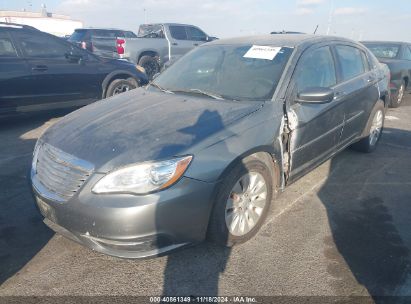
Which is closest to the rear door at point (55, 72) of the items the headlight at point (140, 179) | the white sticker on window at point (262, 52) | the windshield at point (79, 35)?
the white sticker on window at point (262, 52)

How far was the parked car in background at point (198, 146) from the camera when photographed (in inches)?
88.4

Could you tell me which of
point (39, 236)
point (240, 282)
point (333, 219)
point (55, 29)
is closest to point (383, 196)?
point (333, 219)

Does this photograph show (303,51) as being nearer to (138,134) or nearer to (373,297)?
(138,134)

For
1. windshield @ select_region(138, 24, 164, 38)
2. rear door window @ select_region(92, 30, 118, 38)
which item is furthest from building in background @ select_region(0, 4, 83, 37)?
windshield @ select_region(138, 24, 164, 38)

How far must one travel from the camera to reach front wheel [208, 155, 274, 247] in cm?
252

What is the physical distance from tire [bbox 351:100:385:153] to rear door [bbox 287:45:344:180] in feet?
3.61

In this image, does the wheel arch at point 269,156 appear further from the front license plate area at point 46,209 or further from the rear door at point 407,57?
the rear door at point 407,57

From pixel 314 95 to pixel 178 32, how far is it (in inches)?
388

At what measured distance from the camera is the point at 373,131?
4.93m

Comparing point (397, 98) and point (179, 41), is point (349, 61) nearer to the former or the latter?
point (397, 98)

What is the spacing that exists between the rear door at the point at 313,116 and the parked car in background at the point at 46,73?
4.56m

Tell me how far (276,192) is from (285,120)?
0.68 meters

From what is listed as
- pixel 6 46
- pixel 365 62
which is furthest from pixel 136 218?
pixel 6 46

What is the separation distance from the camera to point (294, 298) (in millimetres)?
2316
